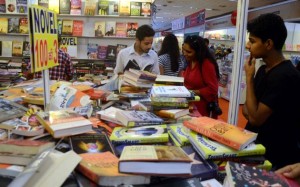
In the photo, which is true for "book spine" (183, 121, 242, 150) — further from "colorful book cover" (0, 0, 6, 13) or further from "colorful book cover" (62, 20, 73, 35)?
"colorful book cover" (0, 0, 6, 13)

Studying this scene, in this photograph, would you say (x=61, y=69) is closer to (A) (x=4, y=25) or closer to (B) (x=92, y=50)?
(B) (x=92, y=50)

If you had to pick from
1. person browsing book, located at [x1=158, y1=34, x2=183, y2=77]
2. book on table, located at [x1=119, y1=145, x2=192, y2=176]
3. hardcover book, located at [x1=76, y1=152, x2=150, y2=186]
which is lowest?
hardcover book, located at [x1=76, y1=152, x2=150, y2=186]

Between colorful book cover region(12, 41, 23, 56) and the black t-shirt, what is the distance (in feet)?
15.7

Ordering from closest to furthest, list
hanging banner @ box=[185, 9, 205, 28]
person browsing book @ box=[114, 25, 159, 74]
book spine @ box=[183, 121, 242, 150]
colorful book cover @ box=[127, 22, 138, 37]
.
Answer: book spine @ box=[183, 121, 242, 150] < person browsing book @ box=[114, 25, 159, 74] < colorful book cover @ box=[127, 22, 138, 37] < hanging banner @ box=[185, 9, 205, 28]

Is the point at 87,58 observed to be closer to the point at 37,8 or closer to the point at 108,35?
the point at 108,35

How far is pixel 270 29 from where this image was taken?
5.57 ft

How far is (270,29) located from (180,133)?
87 cm

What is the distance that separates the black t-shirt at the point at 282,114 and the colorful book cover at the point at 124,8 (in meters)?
3.95

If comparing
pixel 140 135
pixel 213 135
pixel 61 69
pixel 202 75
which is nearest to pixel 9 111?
pixel 140 135

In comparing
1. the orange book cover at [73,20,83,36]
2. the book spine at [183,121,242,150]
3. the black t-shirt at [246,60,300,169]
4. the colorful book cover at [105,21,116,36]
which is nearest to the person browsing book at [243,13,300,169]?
the black t-shirt at [246,60,300,169]

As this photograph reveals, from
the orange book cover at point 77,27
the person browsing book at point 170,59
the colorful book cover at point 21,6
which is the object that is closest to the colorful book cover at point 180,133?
the person browsing book at point 170,59

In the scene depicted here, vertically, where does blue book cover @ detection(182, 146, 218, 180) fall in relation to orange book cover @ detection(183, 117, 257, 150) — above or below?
below

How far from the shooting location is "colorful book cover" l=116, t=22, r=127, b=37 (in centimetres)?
539

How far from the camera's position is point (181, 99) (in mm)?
1794
